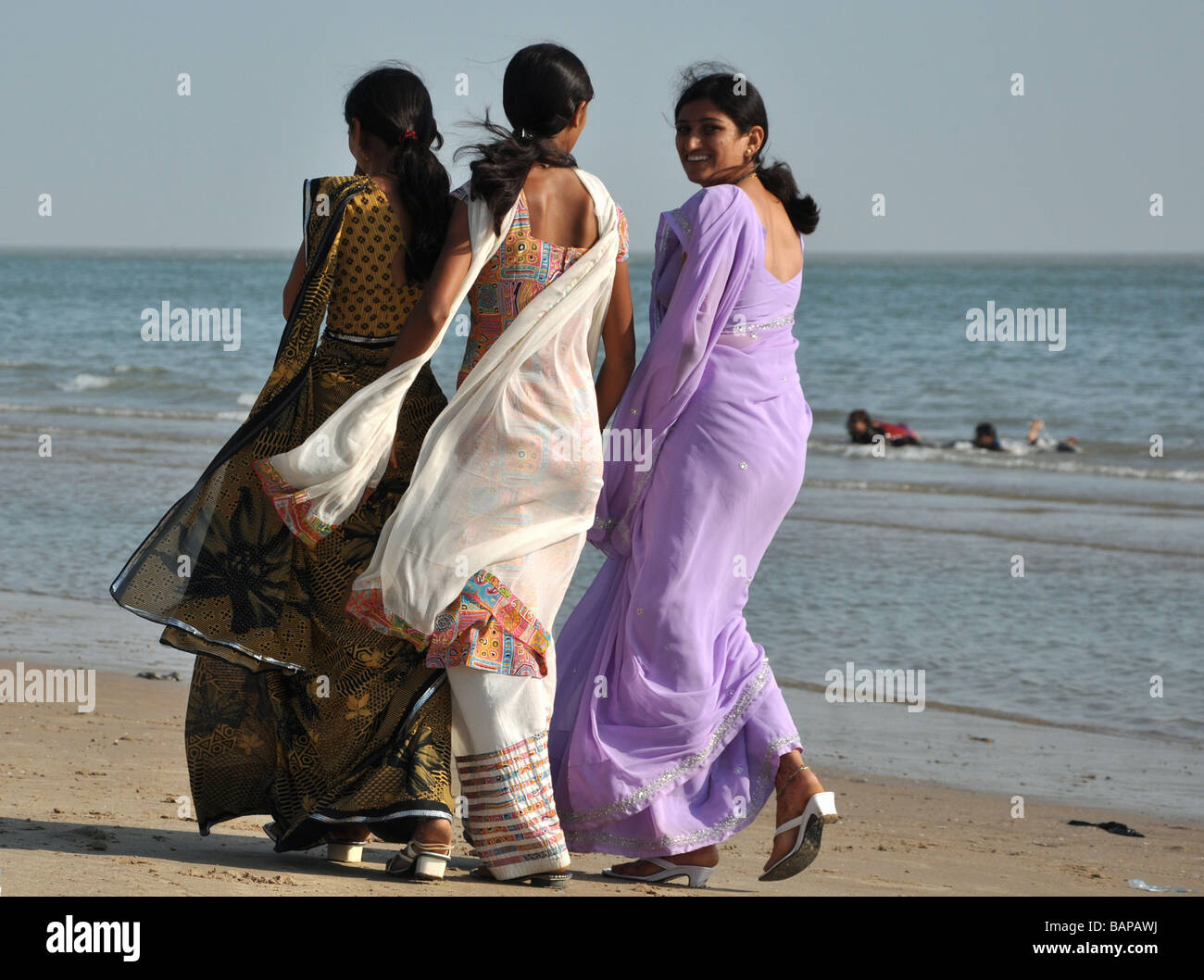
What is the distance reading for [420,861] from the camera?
321 centimetres

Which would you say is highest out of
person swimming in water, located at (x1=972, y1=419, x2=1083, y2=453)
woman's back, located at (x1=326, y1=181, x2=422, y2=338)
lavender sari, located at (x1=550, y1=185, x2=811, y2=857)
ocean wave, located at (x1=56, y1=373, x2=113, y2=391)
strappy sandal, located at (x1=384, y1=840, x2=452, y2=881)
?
woman's back, located at (x1=326, y1=181, x2=422, y2=338)

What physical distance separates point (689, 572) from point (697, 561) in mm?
33

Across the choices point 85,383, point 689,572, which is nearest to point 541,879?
point 689,572

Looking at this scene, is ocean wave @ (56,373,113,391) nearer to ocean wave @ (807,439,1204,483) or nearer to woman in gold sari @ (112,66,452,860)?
ocean wave @ (807,439,1204,483)

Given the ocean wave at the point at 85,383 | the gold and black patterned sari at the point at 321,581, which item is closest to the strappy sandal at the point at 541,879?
the gold and black patterned sari at the point at 321,581

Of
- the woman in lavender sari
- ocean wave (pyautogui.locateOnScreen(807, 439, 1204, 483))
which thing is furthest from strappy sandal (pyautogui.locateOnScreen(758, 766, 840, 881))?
ocean wave (pyautogui.locateOnScreen(807, 439, 1204, 483))

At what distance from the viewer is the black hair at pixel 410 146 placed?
10.7ft

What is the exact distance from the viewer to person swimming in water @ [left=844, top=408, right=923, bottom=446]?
14.7 meters

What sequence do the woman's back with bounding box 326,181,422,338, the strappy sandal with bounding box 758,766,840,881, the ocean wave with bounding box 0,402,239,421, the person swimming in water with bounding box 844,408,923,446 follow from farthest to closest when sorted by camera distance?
the ocean wave with bounding box 0,402,239,421 < the person swimming in water with bounding box 844,408,923,446 < the strappy sandal with bounding box 758,766,840,881 < the woman's back with bounding box 326,181,422,338

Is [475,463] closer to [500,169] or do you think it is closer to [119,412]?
[500,169]

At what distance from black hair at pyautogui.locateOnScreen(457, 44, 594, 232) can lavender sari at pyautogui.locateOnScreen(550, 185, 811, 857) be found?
44 centimetres

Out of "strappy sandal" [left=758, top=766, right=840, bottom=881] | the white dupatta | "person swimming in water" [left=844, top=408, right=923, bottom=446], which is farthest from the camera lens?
"person swimming in water" [left=844, top=408, right=923, bottom=446]

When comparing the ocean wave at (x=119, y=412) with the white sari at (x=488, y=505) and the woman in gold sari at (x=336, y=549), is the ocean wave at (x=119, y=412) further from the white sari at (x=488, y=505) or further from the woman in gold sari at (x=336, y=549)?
the white sari at (x=488, y=505)

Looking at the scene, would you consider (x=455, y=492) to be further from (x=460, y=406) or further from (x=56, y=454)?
(x=56, y=454)
